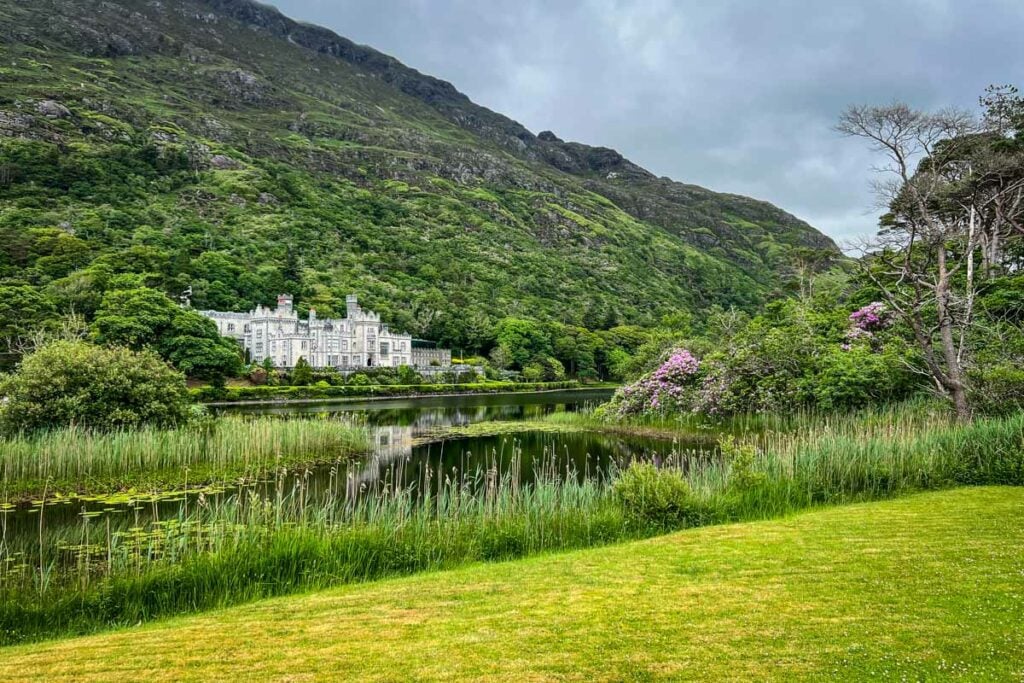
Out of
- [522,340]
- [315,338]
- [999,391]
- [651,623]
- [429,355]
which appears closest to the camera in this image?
[651,623]

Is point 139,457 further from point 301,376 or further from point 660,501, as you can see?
point 301,376

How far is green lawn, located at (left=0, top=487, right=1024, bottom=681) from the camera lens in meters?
4.03

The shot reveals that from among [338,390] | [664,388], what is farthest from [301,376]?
[664,388]

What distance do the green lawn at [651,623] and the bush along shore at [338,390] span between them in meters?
35.5

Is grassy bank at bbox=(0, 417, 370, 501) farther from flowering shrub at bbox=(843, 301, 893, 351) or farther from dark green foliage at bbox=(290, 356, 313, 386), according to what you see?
dark green foliage at bbox=(290, 356, 313, 386)

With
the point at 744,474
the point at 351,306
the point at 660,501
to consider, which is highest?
the point at 351,306

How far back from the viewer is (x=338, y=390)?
181ft

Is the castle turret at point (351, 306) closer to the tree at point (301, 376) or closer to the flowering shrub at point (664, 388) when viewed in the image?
the tree at point (301, 376)

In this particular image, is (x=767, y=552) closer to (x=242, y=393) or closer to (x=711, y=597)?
(x=711, y=597)

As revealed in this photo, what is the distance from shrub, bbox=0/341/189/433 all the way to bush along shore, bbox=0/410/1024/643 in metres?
4.87

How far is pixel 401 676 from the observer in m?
4.07

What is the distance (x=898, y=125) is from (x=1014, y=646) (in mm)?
13876

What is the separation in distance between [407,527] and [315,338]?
6894 centimetres

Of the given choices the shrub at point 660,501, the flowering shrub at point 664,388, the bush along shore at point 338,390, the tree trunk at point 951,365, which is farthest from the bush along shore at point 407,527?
the bush along shore at point 338,390
